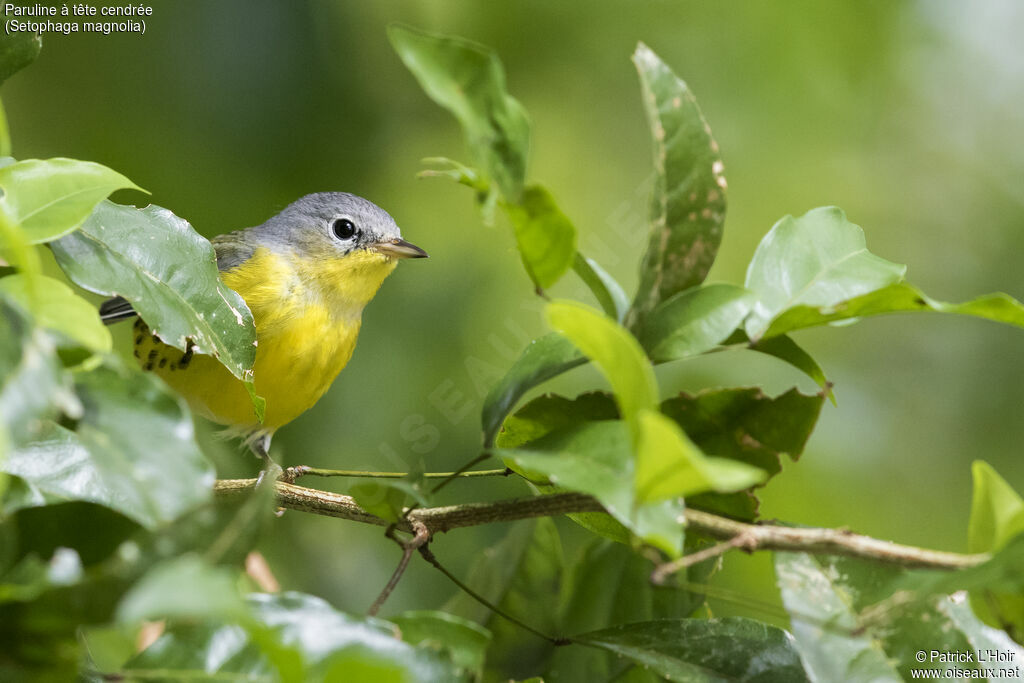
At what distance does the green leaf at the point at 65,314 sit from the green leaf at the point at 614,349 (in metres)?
0.23

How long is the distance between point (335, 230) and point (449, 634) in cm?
147

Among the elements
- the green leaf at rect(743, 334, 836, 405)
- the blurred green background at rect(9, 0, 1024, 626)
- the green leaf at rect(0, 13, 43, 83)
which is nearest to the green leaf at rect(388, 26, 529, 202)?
the green leaf at rect(743, 334, 836, 405)

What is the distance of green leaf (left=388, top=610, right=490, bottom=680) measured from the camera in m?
0.55

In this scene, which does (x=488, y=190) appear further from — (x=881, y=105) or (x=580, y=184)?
(x=881, y=105)

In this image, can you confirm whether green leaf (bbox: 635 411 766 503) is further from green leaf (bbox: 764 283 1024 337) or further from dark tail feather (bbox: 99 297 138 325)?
dark tail feather (bbox: 99 297 138 325)

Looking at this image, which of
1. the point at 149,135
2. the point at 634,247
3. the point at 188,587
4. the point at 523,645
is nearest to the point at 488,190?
the point at 188,587

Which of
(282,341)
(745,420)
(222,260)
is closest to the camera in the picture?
(745,420)

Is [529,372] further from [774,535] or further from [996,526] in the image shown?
[996,526]

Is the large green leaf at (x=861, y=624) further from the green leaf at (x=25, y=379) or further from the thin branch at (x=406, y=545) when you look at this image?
the green leaf at (x=25, y=379)

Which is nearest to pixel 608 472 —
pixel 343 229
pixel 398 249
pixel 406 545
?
pixel 406 545

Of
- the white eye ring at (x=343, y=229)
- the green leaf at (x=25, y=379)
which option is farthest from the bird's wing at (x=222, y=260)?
the green leaf at (x=25, y=379)

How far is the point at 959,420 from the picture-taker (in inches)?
102

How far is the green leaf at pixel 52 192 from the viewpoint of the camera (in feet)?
1.93

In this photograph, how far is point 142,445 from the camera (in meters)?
0.47
